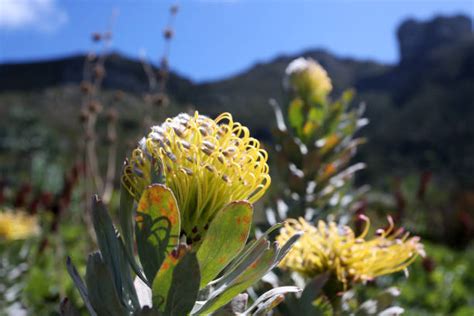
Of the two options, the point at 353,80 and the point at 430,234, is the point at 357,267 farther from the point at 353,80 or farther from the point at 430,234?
the point at 353,80

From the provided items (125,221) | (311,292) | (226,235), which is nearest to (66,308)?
(125,221)

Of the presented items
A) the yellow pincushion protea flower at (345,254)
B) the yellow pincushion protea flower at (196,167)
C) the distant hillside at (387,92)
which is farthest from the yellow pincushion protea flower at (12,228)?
the distant hillside at (387,92)

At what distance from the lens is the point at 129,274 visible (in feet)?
3.46

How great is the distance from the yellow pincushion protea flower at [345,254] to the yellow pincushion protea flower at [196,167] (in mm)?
368

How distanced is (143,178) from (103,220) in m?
0.13

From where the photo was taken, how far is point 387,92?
87312mm

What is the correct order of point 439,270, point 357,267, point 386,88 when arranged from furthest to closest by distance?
point 386,88 → point 439,270 → point 357,267

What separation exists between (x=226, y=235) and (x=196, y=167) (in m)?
0.18

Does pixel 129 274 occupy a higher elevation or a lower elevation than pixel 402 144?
higher

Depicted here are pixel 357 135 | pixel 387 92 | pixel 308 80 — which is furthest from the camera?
pixel 387 92

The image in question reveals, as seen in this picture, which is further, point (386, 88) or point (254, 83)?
point (386, 88)

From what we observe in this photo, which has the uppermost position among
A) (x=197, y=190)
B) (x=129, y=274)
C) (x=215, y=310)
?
(x=197, y=190)

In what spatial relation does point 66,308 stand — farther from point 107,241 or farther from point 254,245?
point 254,245

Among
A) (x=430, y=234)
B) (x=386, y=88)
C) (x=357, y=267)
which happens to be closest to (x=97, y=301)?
(x=357, y=267)
